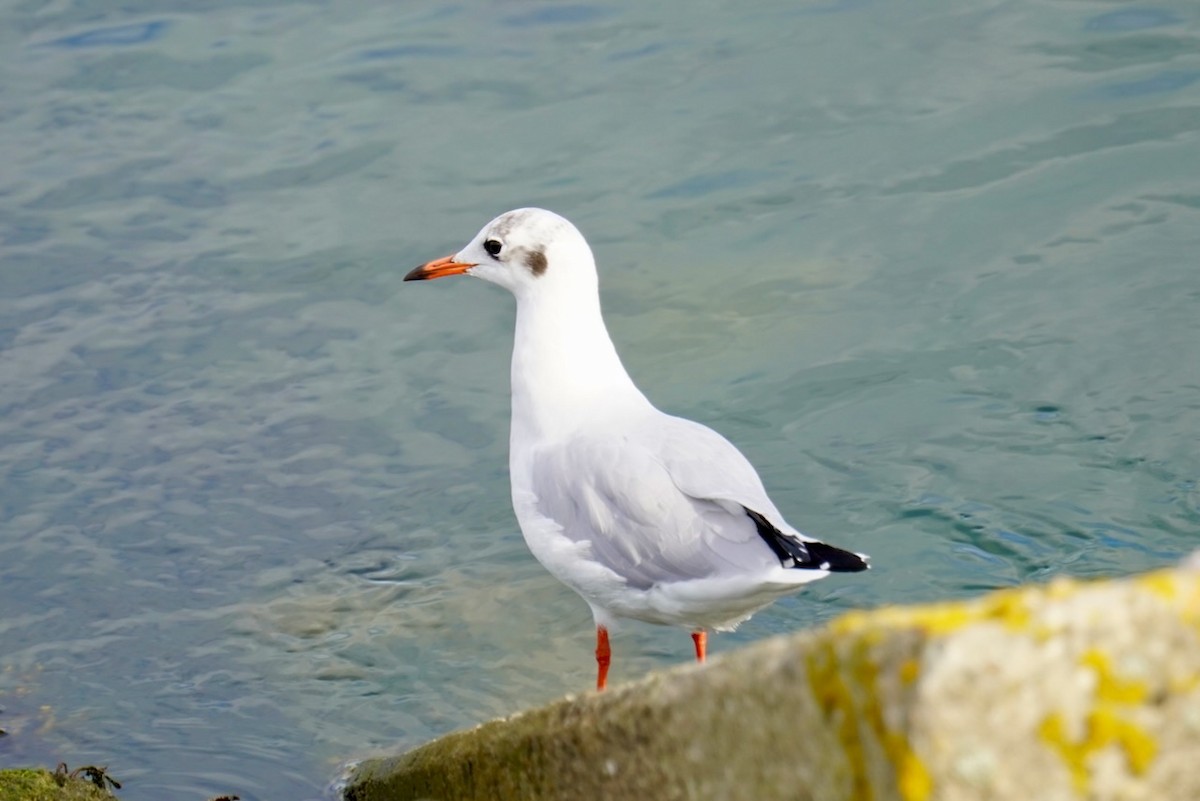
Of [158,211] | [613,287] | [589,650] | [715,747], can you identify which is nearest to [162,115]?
[158,211]

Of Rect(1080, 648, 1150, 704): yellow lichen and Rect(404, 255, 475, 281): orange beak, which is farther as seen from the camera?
Rect(404, 255, 475, 281): orange beak

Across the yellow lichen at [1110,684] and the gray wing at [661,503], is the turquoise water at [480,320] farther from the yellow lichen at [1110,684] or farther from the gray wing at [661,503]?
the yellow lichen at [1110,684]

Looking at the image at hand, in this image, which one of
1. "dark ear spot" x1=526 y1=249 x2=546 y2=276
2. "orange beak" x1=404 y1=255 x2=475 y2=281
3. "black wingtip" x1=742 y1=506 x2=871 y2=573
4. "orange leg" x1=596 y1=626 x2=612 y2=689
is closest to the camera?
"black wingtip" x1=742 y1=506 x2=871 y2=573

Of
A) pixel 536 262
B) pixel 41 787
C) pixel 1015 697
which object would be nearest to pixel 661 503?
pixel 536 262

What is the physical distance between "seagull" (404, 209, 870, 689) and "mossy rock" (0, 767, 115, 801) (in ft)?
5.37

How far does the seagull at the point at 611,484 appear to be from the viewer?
14.9 feet

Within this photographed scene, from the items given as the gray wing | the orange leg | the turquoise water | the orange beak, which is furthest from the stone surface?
the orange beak

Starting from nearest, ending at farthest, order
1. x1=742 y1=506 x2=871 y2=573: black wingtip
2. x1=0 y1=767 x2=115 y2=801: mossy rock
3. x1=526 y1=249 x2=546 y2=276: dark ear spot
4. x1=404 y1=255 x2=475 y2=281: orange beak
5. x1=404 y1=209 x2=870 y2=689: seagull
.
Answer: x1=0 y1=767 x2=115 y2=801: mossy rock
x1=742 y1=506 x2=871 y2=573: black wingtip
x1=404 y1=209 x2=870 y2=689: seagull
x1=526 y1=249 x2=546 y2=276: dark ear spot
x1=404 y1=255 x2=475 y2=281: orange beak

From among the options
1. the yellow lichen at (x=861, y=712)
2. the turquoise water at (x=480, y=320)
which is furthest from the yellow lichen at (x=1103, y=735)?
the turquoise water at (x=480, y=320)

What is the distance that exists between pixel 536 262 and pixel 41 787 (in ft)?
8.30

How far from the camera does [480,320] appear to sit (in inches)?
332

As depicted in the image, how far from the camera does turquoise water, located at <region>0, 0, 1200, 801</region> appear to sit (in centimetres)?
593

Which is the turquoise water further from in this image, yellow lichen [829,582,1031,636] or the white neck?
yellow lichen [829,582,1031,636]

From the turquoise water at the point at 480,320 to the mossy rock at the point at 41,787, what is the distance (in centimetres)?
108
